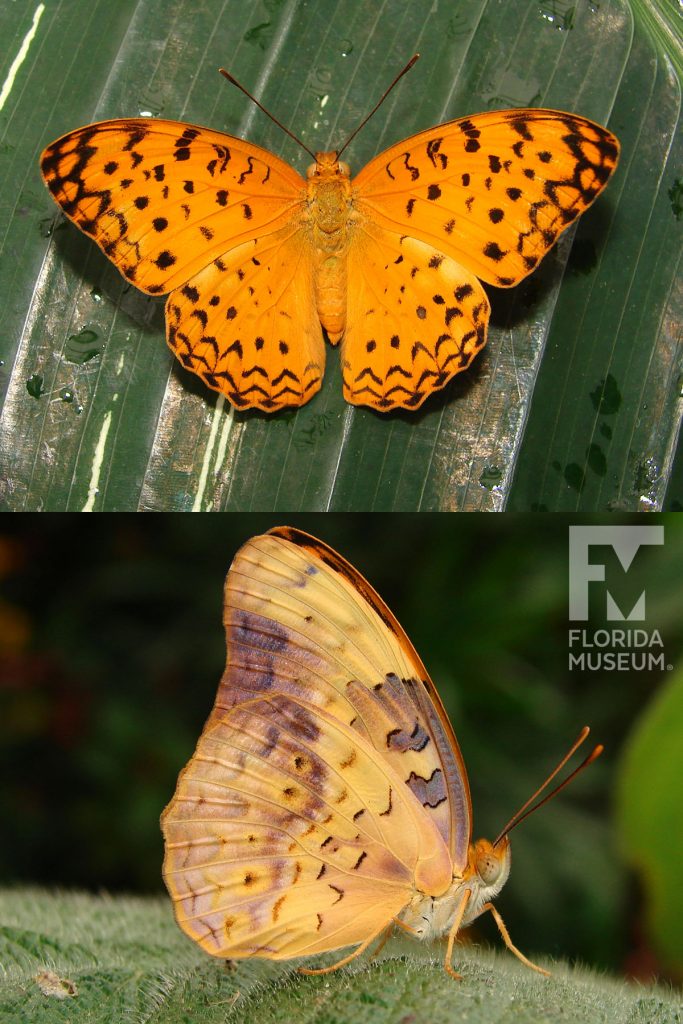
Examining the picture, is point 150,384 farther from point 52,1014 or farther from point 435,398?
point 52,1014

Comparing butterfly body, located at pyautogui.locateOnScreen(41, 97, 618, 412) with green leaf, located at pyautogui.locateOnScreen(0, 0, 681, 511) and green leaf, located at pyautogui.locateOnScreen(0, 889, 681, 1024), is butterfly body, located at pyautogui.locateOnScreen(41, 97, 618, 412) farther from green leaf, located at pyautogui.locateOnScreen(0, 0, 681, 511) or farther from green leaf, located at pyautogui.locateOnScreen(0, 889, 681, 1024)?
green leaf, located at pyautogui.locateOnScreen(0, 889, 681, 1024)

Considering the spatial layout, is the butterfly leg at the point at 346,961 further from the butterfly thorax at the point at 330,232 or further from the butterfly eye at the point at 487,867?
the butterfly thorax at the point at 330,232

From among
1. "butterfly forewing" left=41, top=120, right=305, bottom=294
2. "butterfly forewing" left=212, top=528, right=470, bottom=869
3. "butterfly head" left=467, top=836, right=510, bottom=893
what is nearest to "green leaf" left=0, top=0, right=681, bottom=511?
"butterfly forewing" left=41, top=120, right=305, bottom=294

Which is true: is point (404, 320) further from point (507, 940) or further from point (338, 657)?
point (507, 940)

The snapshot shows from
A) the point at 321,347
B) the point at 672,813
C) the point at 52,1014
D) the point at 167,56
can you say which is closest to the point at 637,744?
the point at 672,813
